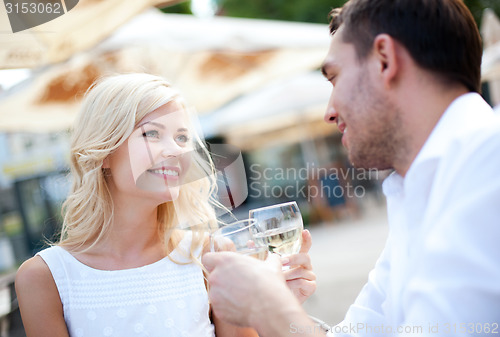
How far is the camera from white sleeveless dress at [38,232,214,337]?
176cm

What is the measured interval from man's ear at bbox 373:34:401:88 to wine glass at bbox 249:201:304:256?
54 centimetres

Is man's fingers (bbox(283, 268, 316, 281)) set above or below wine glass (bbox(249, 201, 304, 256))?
below

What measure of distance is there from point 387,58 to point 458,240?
0.51 m

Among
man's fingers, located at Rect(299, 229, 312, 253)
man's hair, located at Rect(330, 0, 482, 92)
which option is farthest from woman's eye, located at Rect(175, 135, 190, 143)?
man's hair, located at Rect(330, 0, 482, 92)

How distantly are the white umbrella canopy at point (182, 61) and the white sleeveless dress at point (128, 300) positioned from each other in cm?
227

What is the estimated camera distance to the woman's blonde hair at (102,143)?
1896 mm

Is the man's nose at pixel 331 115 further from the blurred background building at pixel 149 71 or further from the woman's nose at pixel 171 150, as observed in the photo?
the woman's nose at pixel 171 150

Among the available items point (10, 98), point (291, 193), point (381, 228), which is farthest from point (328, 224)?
point (10, 98)

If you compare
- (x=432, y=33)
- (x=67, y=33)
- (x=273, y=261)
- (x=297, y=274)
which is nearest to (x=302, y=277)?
(x=297, y=274)

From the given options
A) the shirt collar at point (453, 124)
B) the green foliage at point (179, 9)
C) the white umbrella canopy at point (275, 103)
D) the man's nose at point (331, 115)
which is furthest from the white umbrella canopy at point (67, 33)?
the green foliage at point (179, 9)

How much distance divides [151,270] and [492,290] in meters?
1.27

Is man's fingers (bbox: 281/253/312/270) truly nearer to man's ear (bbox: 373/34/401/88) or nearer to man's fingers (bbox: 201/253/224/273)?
man's fingers (bbox: 201/253/224/273)

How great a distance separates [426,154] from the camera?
45.8 inches

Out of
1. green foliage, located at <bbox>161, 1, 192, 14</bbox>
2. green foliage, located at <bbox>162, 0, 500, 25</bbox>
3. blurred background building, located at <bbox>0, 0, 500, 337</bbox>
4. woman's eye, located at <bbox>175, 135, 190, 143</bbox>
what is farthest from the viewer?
green foliage, located at <bbox>161, 1, 192, 14</bbox>
